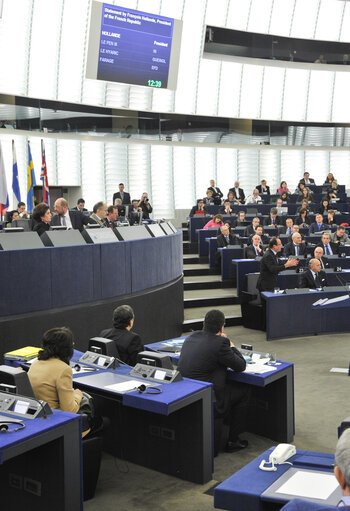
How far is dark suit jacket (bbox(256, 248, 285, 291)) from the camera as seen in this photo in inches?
427

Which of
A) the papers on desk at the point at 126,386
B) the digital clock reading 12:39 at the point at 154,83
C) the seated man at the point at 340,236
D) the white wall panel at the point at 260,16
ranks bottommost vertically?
the papers on desk at the point at 126,386

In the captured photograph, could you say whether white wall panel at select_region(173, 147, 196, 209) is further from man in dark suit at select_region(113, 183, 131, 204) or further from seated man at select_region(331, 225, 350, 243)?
seated man at select_region(331, 225, 350, 243)

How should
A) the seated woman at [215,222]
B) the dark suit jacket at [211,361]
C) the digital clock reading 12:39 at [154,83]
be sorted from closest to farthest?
the dark suit jacket at [211,361] → the seated woman at [215,222] → the digital clock reading 12:39 at [154,83]

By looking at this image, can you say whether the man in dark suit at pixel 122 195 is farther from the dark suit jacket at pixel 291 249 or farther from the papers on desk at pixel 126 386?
the papers on desk at pixel 126 386

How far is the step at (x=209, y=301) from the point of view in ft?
39.1

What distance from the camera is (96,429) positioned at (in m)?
4.89

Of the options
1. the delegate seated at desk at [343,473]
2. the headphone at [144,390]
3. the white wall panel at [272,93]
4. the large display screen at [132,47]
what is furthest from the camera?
the white wall panel at [272,93]

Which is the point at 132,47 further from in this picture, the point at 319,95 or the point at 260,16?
the point at 319,95

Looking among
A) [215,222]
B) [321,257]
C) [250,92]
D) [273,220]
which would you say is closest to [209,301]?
[321,257]

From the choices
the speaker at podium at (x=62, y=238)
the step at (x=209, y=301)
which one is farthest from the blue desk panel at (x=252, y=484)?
the step at (x=209, y=301)

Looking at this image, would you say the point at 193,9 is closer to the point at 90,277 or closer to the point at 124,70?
the point at 124,70

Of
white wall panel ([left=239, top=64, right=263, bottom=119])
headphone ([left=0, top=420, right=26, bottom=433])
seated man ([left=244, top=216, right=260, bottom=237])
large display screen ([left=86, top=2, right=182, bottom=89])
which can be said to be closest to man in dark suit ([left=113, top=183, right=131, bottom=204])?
large display screen ([left=86, top=2, right=182, bottom=89])

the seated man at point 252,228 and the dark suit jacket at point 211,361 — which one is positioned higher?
the seated man at point 252,228

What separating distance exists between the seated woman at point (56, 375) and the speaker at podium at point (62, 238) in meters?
2.77
